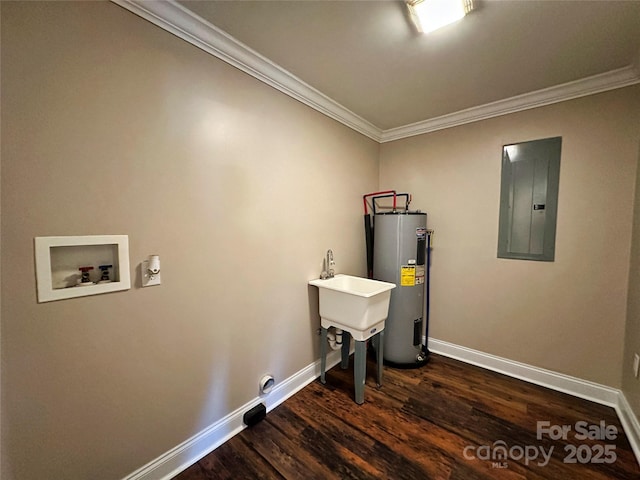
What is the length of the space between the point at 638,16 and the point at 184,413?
3.14 meters

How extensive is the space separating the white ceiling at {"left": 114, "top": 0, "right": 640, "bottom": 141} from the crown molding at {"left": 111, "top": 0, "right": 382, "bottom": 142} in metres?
0.04

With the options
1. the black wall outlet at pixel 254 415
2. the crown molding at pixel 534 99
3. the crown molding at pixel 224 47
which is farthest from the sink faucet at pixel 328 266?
the crown molding at pixel 534 99

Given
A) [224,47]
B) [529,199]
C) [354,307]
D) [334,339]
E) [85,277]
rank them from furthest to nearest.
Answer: [334,339] → [529,199] → [354,307] → [224,47] → [85,277]

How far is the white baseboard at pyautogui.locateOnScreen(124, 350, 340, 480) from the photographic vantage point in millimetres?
1268

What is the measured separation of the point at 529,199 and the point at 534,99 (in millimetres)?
799

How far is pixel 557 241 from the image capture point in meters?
1.98

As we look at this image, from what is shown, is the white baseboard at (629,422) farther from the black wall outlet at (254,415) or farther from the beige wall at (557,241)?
the black wall outlet at (254,415)

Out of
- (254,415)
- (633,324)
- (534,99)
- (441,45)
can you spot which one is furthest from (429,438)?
(534,99)

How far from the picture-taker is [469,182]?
2371mm

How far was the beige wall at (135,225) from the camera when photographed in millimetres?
918

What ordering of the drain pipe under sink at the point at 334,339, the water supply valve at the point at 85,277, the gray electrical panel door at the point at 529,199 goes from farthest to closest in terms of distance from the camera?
the drain pipe under sink at the point at 334,339
the gray electrical panel door at the point at 529,199
the water supply valve at the point at 85,277

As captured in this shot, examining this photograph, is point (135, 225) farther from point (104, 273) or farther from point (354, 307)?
point (354, 307)

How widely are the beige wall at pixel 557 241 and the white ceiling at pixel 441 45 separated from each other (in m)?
0.30

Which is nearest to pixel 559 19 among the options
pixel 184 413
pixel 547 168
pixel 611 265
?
pixel 547 168
